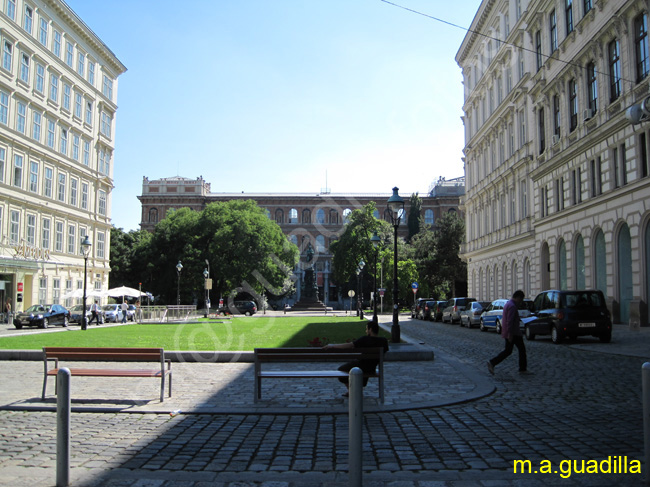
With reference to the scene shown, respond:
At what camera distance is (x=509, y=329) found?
41.2 ft

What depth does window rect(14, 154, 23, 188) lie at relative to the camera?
137 ft

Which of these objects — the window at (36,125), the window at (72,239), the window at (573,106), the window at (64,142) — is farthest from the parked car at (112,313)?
the window at (573,106)

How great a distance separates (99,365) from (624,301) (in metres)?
22.6

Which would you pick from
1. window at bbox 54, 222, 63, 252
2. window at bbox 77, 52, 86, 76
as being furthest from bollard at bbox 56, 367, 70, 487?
window at bbox 77, 52, 86, 76

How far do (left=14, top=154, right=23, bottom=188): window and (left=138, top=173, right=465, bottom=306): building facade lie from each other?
58688 mm

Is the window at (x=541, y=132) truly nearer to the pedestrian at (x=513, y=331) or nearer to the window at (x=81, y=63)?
the pedestrian at (x=513, y=331)

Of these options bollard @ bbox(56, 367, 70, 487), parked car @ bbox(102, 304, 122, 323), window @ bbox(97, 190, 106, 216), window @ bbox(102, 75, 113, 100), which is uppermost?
window @ bbox(102, 75, 113, 100)

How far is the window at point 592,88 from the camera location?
2978cm

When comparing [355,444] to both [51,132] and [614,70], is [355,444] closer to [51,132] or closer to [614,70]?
[614,70]

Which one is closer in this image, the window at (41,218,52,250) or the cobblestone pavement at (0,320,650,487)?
the cobblestone pavement at (0,320,650,487)

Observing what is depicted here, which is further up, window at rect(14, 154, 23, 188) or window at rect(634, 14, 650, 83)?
window at rect(634, 14, 650, 83)

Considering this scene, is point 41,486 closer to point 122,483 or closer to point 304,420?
point 122,483

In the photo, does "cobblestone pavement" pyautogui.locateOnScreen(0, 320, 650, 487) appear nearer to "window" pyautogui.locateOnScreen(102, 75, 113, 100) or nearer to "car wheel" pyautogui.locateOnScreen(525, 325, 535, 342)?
"car wheel" pyautogui.locateOnScreen(525, 325, 535, 342)

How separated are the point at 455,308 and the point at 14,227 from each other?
29737 millimetres
